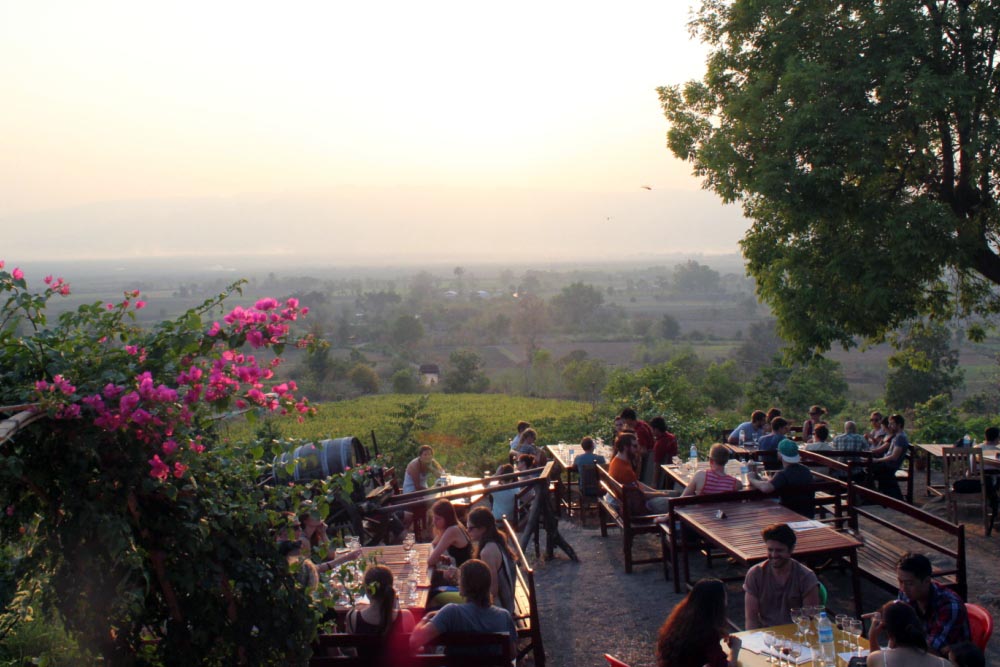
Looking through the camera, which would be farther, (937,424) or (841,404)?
(841,404)

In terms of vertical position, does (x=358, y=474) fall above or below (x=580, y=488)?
above

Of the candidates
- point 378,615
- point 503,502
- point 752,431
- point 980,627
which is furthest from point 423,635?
point 752,431

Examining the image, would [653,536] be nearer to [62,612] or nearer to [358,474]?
[358,474]

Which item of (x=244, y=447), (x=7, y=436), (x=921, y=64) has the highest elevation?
(x=921, y=64)

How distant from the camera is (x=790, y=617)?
4.43 metres

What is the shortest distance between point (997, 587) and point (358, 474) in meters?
5.78

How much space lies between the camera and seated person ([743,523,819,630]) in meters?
4.42

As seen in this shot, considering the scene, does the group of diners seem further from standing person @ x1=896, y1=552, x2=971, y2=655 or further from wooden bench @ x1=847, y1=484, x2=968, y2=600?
wooden bench @ x1=847, y1=484, x2=968, y2=600

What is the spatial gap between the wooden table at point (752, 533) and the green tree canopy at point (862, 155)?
3.68 metres

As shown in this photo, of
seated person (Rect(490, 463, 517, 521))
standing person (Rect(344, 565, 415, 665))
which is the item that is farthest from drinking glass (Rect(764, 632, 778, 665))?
seated person (Rect(490, 463, 517, 521))

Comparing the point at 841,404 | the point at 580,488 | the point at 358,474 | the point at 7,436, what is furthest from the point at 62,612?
the point at 841,404

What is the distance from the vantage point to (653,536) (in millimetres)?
8469

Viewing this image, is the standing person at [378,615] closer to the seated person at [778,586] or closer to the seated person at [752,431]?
the seated person at [778,586]

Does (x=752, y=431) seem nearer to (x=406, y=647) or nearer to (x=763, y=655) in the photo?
(x=763, y=655)
